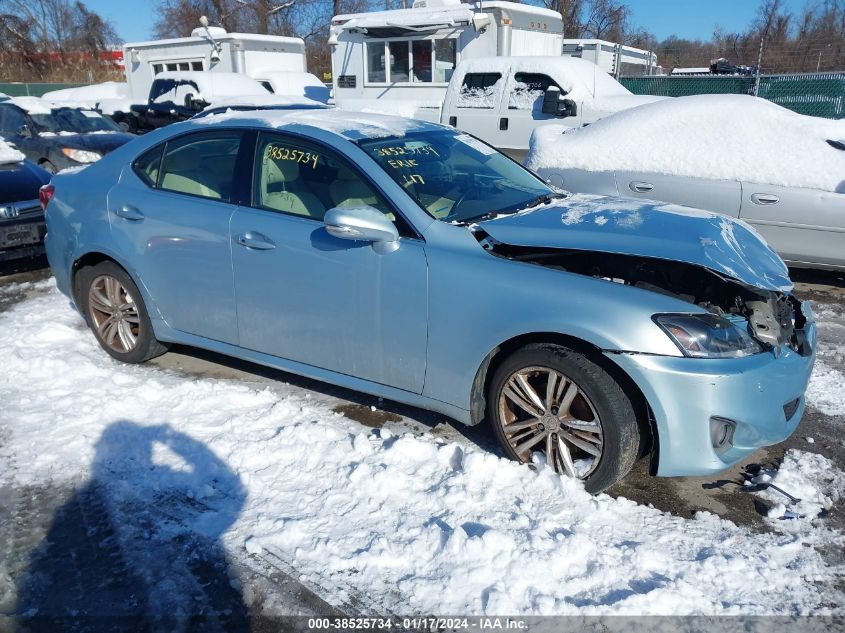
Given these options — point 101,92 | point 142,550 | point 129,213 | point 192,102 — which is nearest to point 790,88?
point 192,102

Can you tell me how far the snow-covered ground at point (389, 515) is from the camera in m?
2.77

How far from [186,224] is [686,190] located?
4249mm

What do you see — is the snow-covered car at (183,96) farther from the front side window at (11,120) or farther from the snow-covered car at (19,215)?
the snow-covered car at (19,215)

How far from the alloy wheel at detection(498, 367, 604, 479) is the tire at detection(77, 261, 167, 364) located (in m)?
2.58

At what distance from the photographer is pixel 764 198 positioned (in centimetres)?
609

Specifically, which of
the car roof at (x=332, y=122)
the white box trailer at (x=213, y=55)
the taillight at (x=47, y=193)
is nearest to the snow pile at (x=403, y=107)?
the white box trailer at (x=213, y=55)

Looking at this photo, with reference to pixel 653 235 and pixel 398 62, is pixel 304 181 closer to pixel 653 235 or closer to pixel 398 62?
pixel 653 235

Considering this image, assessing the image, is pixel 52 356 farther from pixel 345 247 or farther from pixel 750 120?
pixel 750 120

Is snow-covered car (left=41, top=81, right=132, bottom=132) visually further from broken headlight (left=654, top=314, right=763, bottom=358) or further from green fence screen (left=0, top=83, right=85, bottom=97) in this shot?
broken headlight (left=654, top=314, right=763, bottom=358)

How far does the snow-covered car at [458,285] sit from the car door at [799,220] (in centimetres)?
236

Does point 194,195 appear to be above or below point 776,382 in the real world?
above

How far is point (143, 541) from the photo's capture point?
3105mm

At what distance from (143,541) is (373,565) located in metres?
1.01

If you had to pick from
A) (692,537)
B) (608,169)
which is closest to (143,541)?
(692,537)
